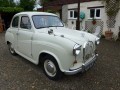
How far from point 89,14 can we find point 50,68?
9481mm

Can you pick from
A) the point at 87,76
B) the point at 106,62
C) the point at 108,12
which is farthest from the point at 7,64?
the point at 108,12

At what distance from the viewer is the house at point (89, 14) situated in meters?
10.7

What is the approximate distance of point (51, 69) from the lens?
149 inches

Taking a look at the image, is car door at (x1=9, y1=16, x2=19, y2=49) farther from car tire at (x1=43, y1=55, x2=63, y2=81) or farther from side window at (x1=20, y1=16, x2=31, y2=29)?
car tire at (x1=43, y1=55, x2=63, y2=81)

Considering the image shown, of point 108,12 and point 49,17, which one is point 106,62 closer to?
point 49,17

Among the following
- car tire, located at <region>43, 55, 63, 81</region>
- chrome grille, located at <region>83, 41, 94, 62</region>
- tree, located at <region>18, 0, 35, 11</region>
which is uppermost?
tree, located at <region>18, 0, 35, 11</region>

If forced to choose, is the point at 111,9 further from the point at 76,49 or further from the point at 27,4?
the point at 27,4

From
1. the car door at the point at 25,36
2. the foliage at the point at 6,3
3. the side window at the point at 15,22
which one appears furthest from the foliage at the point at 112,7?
the foliage at the point at 6,3

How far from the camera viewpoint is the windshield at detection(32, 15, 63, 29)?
4326 mm

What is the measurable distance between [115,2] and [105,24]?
1.83 m

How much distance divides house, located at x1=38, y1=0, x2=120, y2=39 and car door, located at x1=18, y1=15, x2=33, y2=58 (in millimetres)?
6536

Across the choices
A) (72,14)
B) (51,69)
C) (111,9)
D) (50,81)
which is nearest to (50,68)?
(51,69)

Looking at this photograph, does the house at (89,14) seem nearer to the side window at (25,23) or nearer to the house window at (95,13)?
the house window at (95,13)

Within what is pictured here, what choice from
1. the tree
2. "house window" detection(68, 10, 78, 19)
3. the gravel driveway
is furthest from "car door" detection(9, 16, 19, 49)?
the tree
